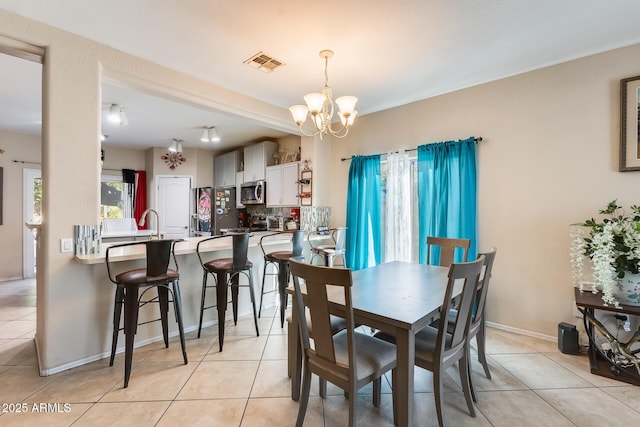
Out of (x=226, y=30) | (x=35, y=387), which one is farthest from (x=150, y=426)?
(x=226, y=30)

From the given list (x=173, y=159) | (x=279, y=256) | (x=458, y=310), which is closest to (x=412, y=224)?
(x=279, y=256)

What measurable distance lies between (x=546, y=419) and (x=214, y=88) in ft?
12.8

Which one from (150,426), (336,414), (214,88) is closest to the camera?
(150,426)

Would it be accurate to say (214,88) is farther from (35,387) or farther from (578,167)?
(578,167)

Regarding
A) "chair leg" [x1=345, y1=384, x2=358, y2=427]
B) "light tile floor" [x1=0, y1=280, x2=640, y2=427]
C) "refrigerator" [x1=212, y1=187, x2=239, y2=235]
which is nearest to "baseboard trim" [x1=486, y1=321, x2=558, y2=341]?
"light tile floor" [x1=0, y1=280, x2=640, y2=427]

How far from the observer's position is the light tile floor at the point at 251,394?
1.76 m

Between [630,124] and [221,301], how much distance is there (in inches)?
150

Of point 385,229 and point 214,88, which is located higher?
point 214,88

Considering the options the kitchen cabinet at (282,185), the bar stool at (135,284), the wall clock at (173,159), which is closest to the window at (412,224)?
the kitchen cabinet at (282,185)

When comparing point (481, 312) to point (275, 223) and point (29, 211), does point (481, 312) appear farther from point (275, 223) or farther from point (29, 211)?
point (29, 211)

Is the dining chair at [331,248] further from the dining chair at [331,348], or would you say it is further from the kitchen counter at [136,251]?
the dining chair at [331,348]

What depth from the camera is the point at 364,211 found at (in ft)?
13.6

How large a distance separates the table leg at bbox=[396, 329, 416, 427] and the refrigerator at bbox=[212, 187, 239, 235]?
5047mm

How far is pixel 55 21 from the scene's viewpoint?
2141 millimetres
